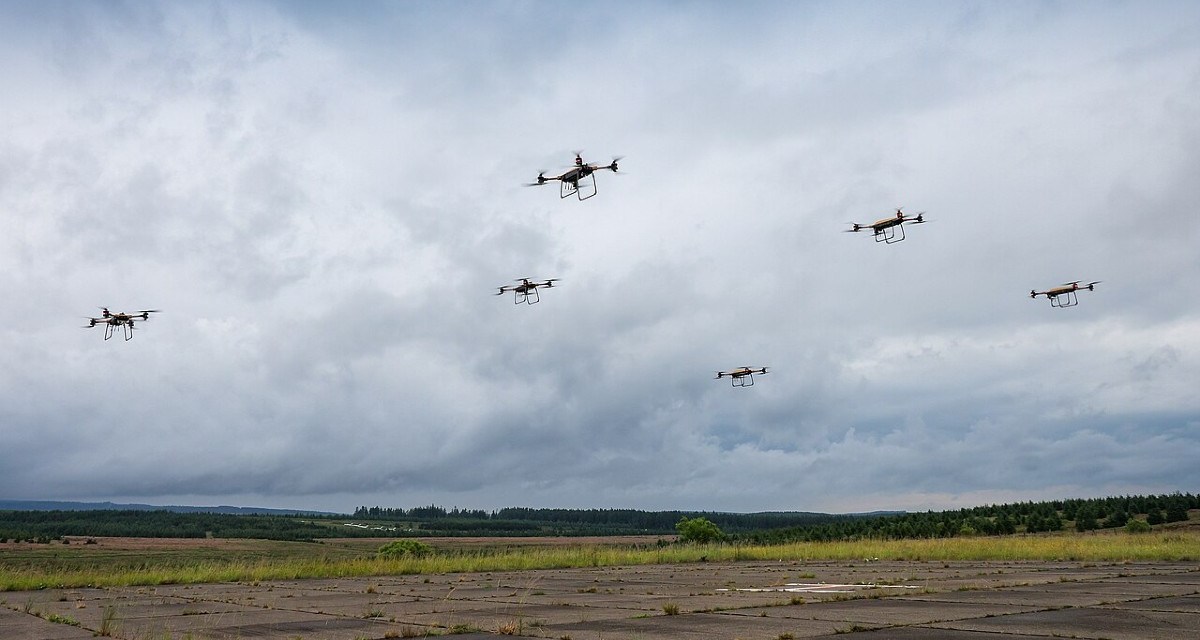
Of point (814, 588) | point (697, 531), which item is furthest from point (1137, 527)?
point (814, 588)

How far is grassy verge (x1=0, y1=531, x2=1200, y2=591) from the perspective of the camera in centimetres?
3906

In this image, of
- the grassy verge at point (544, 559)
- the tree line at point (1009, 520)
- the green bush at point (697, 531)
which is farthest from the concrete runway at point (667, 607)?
the green bush at point (697, 531)

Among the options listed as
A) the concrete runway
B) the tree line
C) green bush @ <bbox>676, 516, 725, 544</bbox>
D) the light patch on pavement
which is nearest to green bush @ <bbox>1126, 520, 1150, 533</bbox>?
the tree line

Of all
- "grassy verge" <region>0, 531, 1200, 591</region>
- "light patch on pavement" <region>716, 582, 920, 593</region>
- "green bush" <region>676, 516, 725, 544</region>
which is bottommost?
"green bush" <region>676, 516, 725, 544</region>

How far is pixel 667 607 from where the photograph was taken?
21.9 m

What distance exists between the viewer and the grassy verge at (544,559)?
39.1m

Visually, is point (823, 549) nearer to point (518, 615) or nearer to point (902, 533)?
point (902, 533)

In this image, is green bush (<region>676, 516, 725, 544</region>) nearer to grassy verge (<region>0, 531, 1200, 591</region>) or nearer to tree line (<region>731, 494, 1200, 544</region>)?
tree line (<region>731, 494, 1200, 544</region>)

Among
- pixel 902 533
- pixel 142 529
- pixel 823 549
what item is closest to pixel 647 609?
pixel 823 549

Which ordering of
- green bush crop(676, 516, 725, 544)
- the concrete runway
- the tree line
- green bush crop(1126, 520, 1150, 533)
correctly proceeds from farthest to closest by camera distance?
green bush crop(676, 516, 725, 544) < the tree line < green bush crop(1126, 520, 1150, 533) < the concrete runway

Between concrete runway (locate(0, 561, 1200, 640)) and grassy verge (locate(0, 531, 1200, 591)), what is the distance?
320 cm

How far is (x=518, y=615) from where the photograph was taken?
73.1 feet

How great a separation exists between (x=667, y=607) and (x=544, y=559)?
3042 centimetres

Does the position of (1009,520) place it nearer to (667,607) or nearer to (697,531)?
(697,531)
